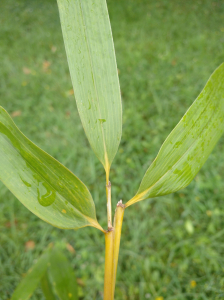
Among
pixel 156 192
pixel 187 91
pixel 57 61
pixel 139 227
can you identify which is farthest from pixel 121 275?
pixel 57 61

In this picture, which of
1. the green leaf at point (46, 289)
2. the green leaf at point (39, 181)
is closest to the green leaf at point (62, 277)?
the green leaf at point (46, 289)

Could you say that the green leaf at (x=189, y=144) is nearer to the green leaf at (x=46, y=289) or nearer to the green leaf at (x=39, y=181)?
the green leaf at (x=39, y=181)

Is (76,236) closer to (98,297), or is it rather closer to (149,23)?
(98,297)

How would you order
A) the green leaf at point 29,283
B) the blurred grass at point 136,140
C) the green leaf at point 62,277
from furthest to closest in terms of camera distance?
the blurred grass at point 136,140
the green leaf at point 62,277
the green leaf at point 29,283

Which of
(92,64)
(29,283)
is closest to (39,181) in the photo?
(92,64)

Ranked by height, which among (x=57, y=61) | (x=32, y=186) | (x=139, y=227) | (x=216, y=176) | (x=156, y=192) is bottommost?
(x=216, y=176)

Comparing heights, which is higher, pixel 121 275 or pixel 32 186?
pixel 32 186

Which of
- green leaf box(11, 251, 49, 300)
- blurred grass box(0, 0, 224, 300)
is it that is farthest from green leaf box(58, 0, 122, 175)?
blurred grass box(0, 0, 224, 300)
